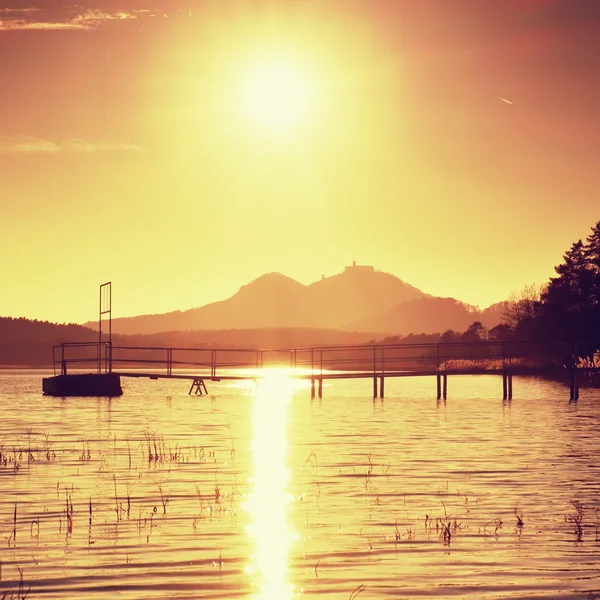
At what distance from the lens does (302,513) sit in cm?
1645

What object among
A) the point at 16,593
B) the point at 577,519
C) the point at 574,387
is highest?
the point at 574,387

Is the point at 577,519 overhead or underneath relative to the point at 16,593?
overhead

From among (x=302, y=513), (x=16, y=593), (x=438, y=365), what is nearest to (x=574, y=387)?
(x=438, y=365)

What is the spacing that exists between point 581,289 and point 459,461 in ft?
196

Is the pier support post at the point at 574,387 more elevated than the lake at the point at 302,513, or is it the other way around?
the pier support post at the point at 574,387

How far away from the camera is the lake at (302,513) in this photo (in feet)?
38.1

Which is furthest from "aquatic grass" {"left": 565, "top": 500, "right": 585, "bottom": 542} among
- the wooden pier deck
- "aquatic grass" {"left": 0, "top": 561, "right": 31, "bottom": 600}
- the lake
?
the wooden pier deck

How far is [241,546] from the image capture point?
45.0 ft

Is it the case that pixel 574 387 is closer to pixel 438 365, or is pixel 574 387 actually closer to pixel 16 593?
pixel 438 365

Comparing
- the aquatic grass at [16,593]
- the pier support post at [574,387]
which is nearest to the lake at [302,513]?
Answer: the aquatic grass at [16,593]

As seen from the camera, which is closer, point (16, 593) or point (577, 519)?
point (16, 593)

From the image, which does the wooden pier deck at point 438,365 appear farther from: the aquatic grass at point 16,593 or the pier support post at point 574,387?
the aquatic grass at point 16,593

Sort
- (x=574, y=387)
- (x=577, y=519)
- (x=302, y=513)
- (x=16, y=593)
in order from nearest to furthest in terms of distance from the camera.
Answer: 1. (x=16, y=593)
2. (x=577, y=519)
3. (x=302, y=513)
4. (x=574, y=387)

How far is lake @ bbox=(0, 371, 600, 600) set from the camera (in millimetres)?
11609
